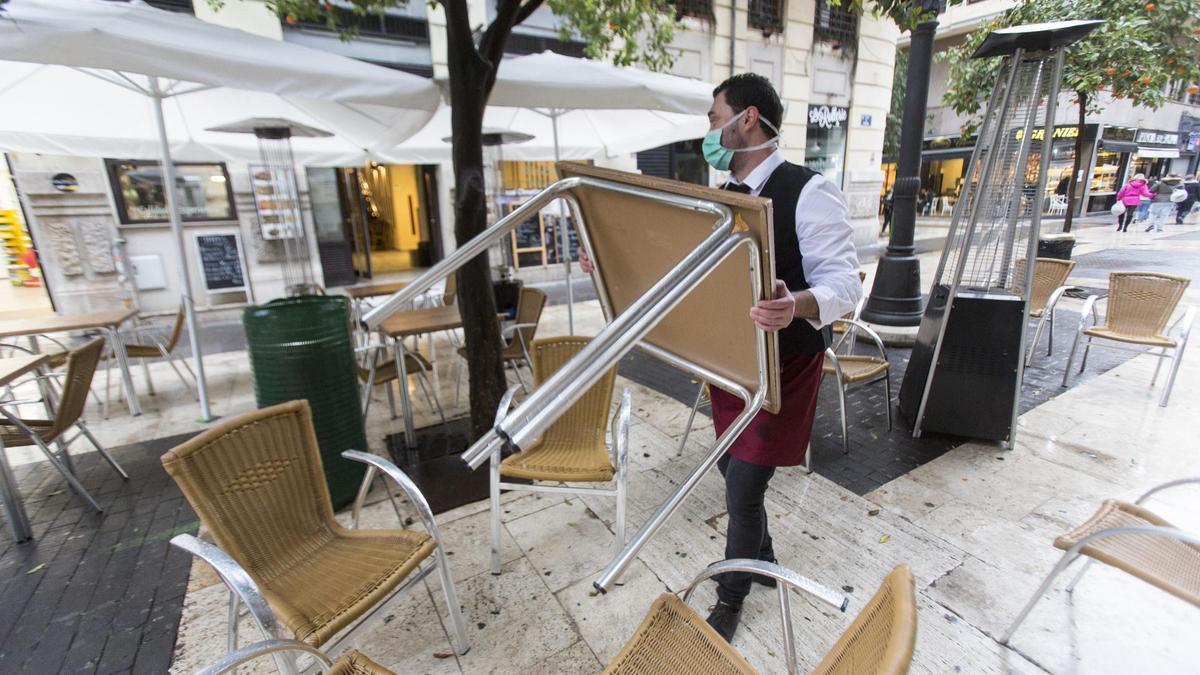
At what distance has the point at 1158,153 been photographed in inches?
998

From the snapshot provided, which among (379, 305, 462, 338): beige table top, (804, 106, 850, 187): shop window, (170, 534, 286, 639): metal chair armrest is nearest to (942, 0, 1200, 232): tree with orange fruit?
(379, 305, 462, 338): beige table top

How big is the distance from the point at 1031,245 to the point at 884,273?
317cm

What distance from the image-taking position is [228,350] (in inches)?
271

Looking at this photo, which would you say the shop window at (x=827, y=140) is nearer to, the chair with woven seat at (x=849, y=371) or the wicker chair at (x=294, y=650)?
the chair with woven seat at (x=849, y=371)

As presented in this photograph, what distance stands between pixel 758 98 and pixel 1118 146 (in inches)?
1255

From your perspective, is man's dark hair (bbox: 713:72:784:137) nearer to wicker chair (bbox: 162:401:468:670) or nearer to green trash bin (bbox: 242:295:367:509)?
wicker chair (bbox: 162:401:468:670)

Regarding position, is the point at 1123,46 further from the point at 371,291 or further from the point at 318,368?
the point at 371,291

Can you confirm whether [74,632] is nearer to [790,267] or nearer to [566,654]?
[566,654]

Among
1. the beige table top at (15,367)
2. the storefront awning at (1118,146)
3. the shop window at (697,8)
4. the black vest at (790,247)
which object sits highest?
the shop window at (697,8)

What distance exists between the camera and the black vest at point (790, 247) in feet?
5.85

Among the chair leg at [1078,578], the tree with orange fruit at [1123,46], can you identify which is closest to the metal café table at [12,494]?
the chair leg at [1078,578]

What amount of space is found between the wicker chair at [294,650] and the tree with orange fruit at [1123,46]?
763 centimetres

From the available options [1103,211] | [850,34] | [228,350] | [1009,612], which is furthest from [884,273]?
[1103,211]

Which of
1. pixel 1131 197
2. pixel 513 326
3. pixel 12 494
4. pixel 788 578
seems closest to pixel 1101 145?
pixel 1131 197
